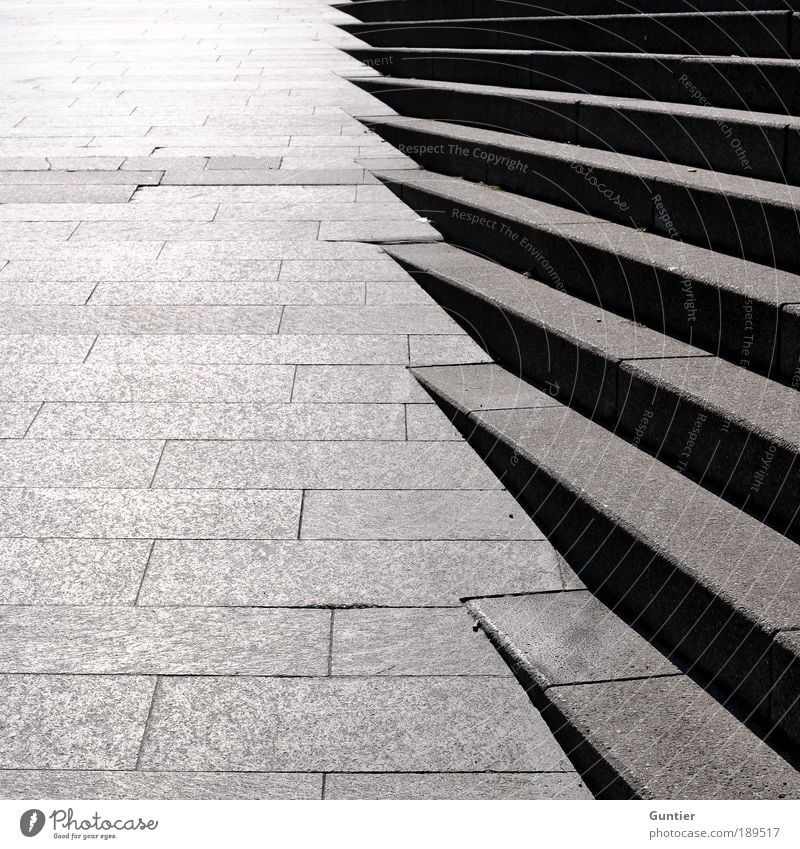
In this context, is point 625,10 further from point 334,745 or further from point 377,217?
point 334,745

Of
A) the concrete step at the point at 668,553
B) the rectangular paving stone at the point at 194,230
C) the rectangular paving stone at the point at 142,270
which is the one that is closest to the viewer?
the concrete step at the point at 668,553

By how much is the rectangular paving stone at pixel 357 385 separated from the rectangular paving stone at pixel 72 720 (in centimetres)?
186

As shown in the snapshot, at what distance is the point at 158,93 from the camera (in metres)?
10.0

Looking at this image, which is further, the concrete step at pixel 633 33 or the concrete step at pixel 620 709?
the concrete step at pixel 633 33

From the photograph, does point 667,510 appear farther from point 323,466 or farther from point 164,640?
point 164,640

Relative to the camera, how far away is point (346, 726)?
9.89 feet

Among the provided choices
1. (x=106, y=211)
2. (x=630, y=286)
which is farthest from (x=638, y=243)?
(x=106, y=211)

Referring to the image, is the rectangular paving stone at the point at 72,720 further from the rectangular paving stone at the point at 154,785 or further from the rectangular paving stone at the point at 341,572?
the rectangular paving stone at the point at 341,572

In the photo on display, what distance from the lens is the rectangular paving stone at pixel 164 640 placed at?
10.5 ft

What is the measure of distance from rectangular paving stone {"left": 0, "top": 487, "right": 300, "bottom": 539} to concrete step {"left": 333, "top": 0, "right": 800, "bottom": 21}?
3.67 m

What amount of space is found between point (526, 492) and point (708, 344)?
876 millimetres

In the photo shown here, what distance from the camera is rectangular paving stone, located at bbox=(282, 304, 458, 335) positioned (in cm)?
536

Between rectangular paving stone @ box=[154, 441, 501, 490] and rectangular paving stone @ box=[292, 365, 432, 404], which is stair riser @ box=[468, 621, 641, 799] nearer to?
rectangular paving stone @ box=[154, 441, 501, 490]

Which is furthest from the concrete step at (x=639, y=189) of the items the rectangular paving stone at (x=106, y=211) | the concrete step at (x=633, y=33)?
the rectangular paving stone at (x=106, y=211)
